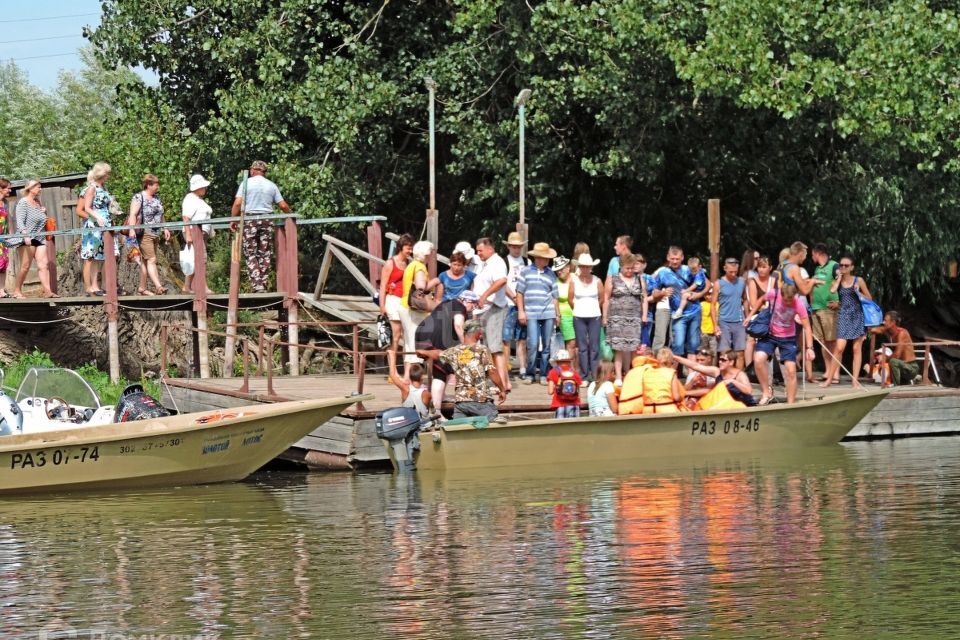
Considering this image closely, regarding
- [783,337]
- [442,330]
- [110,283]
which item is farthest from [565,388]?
[110,283]

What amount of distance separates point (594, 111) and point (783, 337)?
8.01 metres

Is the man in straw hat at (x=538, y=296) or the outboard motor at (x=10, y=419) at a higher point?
the man in straw hat at (x=538, y=296)

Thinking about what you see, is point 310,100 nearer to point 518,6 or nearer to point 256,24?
point 256,24

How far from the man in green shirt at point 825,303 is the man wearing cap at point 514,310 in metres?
3.88

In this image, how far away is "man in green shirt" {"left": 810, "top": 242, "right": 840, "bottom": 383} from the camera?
Result: 21.2 m

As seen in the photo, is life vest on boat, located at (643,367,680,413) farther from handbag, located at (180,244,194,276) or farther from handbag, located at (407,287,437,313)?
handbag, located at (180,244,194,276)

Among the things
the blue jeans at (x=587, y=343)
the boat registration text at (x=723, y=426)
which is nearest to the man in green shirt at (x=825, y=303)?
the boat registration text at (x=723, y=426)

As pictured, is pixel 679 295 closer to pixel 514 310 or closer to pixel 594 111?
pixel 514 310

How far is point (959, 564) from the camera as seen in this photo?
38.6 feet

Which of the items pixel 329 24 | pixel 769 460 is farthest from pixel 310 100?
pixel 769 460

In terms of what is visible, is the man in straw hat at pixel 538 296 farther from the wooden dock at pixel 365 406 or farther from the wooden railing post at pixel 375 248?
the wooden railing post at pixel 375 248

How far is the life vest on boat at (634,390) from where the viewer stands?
709 inches

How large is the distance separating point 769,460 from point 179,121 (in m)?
15.8

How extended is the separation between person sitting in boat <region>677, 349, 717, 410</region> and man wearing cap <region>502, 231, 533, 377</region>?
7.35 ft
